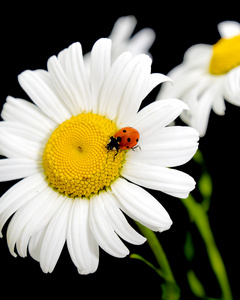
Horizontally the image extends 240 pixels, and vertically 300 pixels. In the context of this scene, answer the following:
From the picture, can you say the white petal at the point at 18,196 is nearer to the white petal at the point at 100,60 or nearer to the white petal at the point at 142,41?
the white petal at the point at 100,60

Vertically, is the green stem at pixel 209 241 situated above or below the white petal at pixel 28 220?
below

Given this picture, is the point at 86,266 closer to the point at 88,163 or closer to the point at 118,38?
the point at 88,163

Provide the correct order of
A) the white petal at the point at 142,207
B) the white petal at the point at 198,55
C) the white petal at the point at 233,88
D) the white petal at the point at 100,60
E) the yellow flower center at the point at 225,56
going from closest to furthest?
the white petal at the point at 142,207 < the white petal at the point at 100,60 < the white petal at the point at 233,88 < the yellow flower center at the point at 225,56 < the white petal at the point at 198,55

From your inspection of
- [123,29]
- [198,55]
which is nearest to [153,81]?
[123,29]

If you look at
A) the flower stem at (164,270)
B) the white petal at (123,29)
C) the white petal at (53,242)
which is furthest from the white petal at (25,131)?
the white petal at (123,29)

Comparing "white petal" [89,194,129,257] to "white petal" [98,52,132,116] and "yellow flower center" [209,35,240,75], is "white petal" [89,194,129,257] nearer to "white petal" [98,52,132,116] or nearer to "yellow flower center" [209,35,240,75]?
"white petal" [98,52,132,116]

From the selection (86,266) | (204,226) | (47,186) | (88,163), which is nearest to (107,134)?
(88,163)

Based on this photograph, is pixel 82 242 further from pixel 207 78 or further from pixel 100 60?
pixel 207 78
